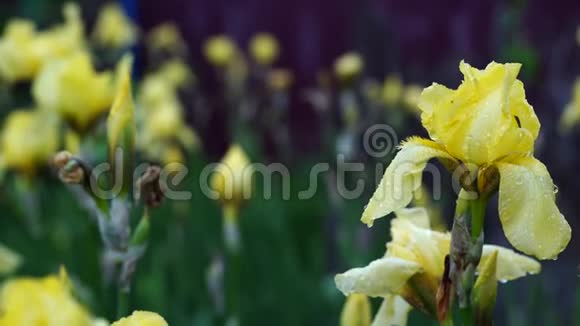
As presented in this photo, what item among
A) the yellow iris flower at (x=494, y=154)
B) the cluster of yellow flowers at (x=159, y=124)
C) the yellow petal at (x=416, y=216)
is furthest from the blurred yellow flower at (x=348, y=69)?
the yellow iris flower at (x=494, y=154)

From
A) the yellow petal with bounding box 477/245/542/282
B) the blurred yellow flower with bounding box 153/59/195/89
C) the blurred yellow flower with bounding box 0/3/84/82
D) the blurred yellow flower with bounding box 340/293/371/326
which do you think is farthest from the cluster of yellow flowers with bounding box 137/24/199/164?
the yellow petal with bounding box 477/245/542/282

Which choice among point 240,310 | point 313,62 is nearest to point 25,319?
point 240,310

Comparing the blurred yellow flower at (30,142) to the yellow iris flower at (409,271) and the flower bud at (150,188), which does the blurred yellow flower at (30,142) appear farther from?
the yellow iris flower at (409,271)

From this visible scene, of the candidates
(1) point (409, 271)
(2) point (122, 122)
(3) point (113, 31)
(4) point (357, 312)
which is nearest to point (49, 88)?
(2) point (122, 122)

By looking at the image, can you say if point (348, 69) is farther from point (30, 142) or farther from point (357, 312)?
point (357, 312)

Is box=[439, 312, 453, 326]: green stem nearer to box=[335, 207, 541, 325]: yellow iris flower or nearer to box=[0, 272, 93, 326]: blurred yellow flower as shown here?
box=[335, 207, 541, 325]: yellow iris flower

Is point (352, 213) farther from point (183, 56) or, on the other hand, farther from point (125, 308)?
point (183, 56)
